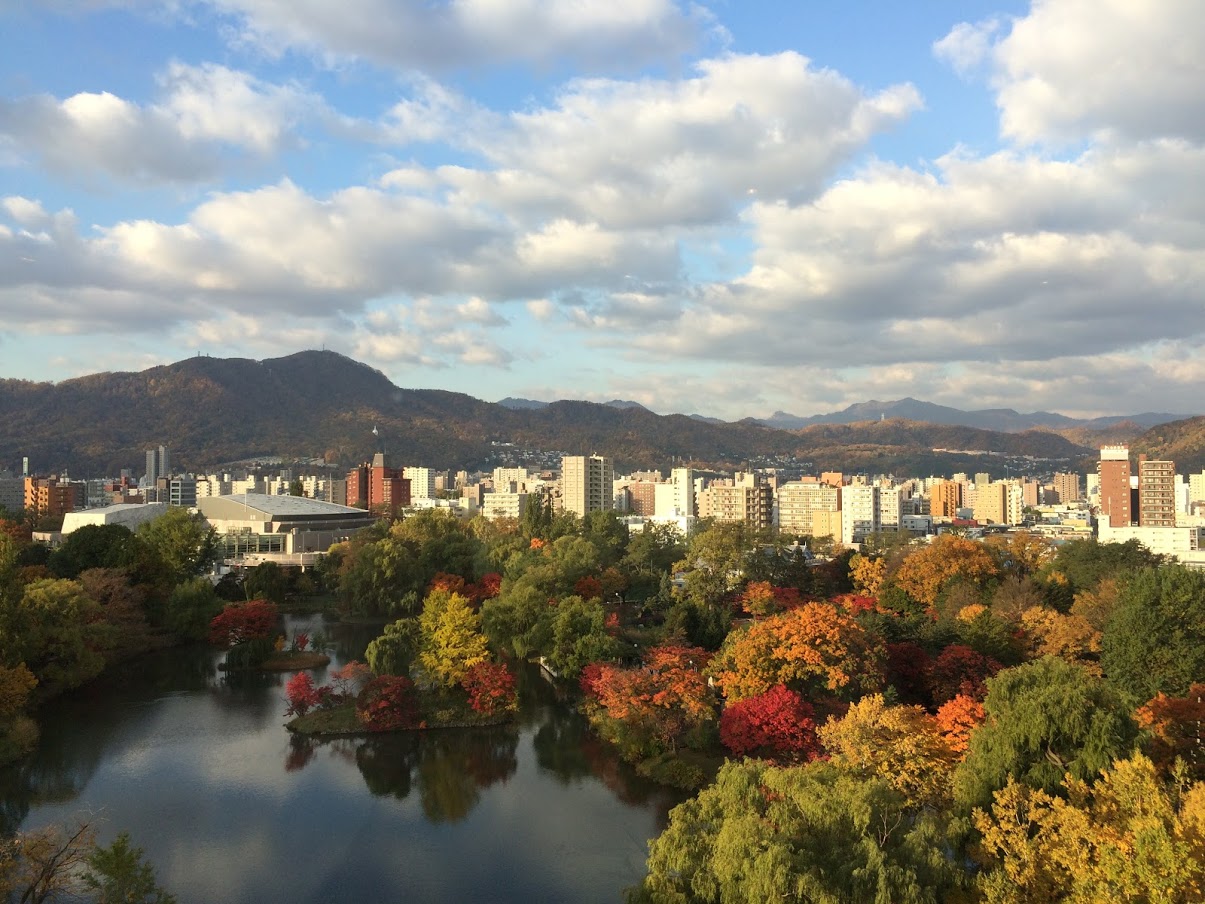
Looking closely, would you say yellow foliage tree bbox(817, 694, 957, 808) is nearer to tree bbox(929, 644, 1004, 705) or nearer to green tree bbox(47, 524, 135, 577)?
tree bbox(929, 644, 1004, 705)

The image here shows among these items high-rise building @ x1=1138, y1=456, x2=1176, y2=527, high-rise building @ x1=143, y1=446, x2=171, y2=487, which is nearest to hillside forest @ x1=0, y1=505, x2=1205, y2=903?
high-rise building @ x1=1138, y1=456, x2=1176, y2=527

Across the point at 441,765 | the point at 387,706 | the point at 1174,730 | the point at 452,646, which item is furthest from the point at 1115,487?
the point at 441,765

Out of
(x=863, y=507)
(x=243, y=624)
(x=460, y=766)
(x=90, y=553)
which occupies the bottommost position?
(x=460, y=766)

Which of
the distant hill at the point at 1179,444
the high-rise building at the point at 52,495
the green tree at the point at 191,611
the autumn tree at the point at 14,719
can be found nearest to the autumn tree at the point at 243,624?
the green tree at the point at 191,611

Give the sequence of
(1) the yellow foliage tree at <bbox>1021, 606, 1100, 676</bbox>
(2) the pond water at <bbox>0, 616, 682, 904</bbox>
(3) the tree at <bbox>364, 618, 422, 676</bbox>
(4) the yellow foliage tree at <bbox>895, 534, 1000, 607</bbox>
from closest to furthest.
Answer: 1. (2) the pond water at <bbox>0, 616, 682, 904</bbox>
2. (1) the yellow foliage tree at <bbox>1021, 606, 1100, 676</bbox>
3. (3) the tree at <bbox>364, 618, 422, 676</bbox>
4. (4) the yellow foliage tree at <bbox>895, 534, 1000, 607</bbox>

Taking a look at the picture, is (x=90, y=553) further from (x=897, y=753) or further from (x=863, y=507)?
(x=863, y=507)

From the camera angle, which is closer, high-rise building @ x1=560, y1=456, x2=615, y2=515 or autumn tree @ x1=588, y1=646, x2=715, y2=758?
autumn tree @ x1=588, y1=646, x2=715, y2=758
